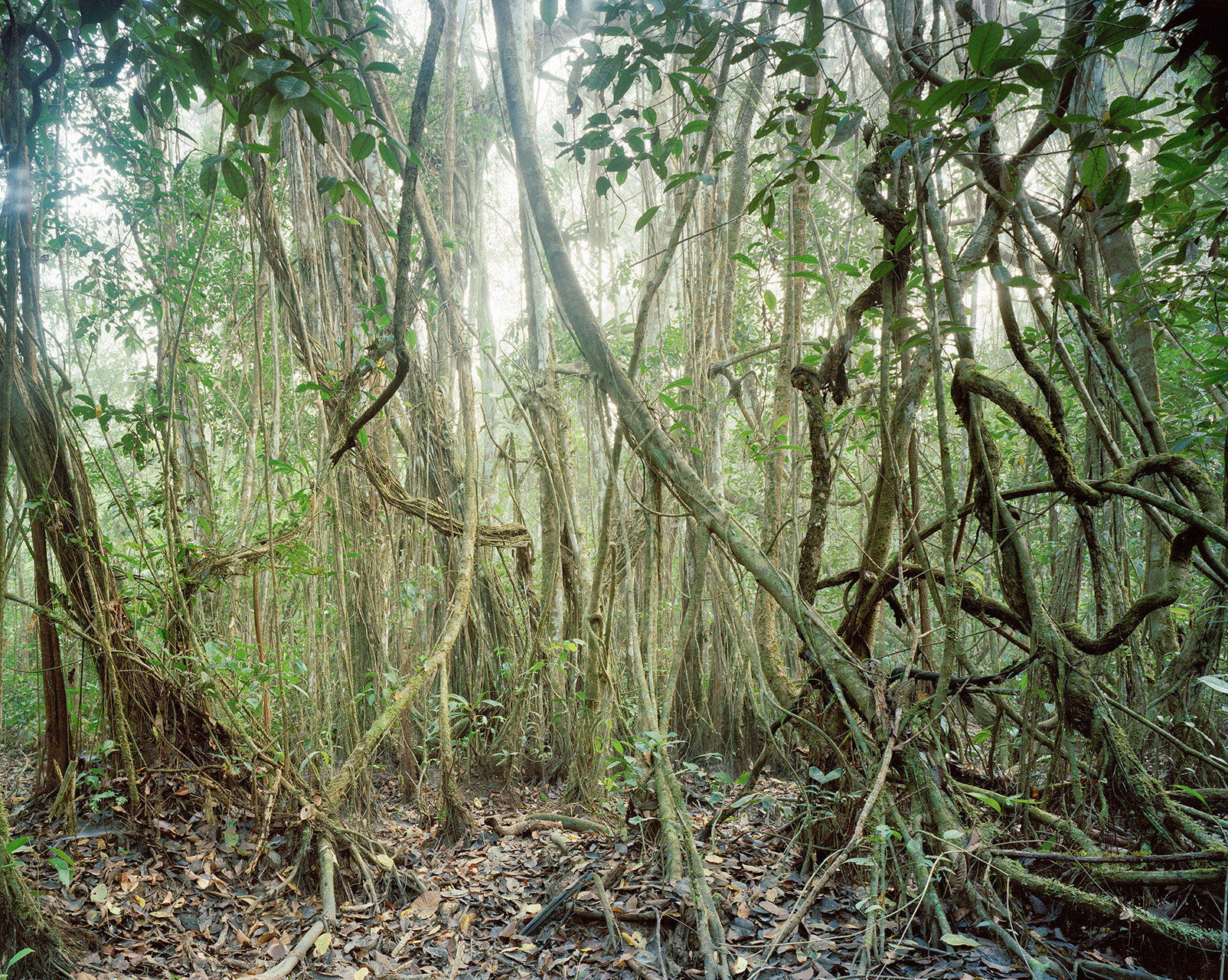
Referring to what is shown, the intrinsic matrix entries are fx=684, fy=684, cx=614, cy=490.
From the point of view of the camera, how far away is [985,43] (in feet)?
4.30

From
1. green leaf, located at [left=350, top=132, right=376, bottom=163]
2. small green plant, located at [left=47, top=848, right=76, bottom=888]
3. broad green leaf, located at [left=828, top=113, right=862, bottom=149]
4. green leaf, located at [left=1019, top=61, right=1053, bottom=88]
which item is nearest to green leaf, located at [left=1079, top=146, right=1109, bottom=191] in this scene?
green leaf, located at [left=1019, top=61, right=1053, bottom=88]

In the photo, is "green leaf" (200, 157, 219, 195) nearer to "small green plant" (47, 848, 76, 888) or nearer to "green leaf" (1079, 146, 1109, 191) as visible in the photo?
"small green plant" (47, 848, 76, 888)

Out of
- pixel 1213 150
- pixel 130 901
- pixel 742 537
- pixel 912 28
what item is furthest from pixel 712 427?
pixel 130 901

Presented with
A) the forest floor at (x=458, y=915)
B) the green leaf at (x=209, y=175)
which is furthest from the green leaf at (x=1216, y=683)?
the green leaf at (x=209, y=175)

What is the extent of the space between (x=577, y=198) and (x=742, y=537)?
968 cm

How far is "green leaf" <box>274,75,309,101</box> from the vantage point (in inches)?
48.8

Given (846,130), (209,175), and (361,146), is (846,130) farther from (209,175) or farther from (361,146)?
(209,175)

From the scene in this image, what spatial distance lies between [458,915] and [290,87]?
240cm

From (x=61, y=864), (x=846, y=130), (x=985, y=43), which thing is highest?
(x=846, y=130)

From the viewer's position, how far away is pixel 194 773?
7.97 feet

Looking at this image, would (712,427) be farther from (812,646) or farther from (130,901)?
(130,901)

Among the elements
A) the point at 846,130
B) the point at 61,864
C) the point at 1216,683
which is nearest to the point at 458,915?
the point at 61,864

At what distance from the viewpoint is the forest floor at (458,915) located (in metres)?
1.69

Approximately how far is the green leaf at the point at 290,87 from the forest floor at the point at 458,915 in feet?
6.38
